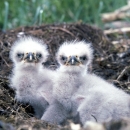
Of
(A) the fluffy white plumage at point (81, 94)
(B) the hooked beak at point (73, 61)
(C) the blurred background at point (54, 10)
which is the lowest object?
(A) the fluffy white plumage at point (81, 94)

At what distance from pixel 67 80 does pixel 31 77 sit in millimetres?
466

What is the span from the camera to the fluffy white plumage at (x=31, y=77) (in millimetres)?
5750

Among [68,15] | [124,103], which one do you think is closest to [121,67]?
[124,103]

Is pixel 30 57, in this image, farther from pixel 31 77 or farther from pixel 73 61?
pixel 73 61

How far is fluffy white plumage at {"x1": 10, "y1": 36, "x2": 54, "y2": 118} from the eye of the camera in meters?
5.75

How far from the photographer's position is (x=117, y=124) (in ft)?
13.1

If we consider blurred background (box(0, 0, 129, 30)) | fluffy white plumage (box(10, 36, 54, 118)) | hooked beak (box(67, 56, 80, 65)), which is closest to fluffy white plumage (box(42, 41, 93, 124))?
hooked beak (box(67, 56, 80, 65))

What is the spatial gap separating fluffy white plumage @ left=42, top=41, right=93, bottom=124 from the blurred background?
3514mm

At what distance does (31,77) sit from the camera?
19.5ft

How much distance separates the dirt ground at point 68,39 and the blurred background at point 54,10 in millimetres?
1002

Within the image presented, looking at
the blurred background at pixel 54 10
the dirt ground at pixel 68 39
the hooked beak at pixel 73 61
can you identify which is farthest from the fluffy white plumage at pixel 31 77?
the blurred background at pixel 54 10

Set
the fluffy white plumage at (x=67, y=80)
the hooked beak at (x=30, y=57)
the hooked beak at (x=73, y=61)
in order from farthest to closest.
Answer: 1. the hooked beak at (x=30, y=57)
2. the hooked beak at (x=73, y=61)
3. the fluffy white plumage at (x=67, y=80)

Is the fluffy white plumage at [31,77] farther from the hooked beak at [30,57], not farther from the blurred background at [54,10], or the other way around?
the blurred background at [54,10]

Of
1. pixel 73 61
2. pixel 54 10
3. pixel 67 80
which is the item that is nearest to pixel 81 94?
pixel 67 80
